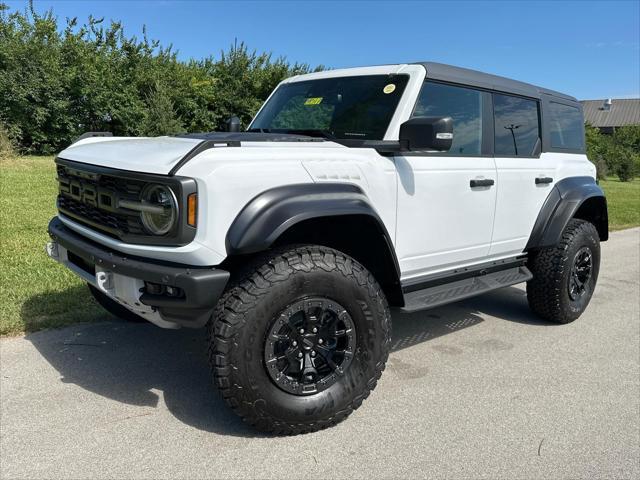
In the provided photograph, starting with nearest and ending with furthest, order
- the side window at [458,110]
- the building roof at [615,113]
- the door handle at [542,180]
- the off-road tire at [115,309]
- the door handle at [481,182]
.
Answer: the side window at [458,110]
the door handle at [481,182]
the off-road tire at [115,309]
the door handle at [542,180]
the building roof at [615,113]

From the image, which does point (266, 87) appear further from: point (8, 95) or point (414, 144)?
point (414, 144)

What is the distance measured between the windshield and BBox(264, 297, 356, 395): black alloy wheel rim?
1175mm

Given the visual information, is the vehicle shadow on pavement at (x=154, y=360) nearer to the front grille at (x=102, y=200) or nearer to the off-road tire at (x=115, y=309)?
the off-road tire at (x=115, y=309)

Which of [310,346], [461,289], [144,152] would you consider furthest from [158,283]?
[461,289]

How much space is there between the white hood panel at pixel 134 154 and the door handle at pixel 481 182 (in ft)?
6.15

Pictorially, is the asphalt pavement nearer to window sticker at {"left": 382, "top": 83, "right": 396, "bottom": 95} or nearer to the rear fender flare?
the rear fender flare

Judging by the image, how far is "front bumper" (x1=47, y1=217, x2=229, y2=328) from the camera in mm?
2326

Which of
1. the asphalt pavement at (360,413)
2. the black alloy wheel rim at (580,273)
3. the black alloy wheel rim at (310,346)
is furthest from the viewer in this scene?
the black alloy wheel rim at (580,273)

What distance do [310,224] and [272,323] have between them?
0.61 meters

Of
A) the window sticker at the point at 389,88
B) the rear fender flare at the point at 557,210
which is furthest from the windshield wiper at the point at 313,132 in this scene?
the rear fender flare at the point at 557,210

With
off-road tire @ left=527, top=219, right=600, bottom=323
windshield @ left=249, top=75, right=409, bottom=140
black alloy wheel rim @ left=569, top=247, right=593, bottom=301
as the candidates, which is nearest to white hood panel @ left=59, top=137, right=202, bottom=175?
windshield @ left=249, top=75, right=409, bottom=140

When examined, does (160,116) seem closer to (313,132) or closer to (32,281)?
(32,281)

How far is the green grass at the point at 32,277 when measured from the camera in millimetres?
3973

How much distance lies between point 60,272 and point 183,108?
44.9ft
